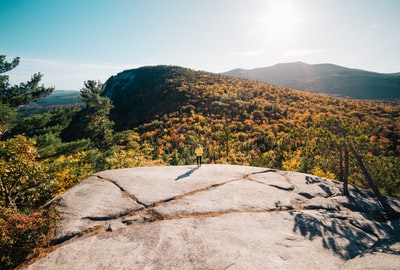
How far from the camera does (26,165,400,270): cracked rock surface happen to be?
4.24 m

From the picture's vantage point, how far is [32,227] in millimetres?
4738

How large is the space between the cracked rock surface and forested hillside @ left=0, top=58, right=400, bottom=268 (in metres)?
0.96

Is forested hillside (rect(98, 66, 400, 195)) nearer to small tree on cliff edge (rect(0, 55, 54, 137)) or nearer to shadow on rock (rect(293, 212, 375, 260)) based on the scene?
shadow on rock (rect(293, 212, 375, 260))

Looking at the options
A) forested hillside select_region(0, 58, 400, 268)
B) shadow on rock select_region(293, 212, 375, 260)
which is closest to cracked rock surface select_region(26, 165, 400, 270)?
shadow on rock select_region(293, 212, 375, 260)

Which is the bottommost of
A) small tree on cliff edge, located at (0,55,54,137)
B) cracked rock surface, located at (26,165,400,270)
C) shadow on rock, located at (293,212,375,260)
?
shadow on rock, located at (293,212,375,260)

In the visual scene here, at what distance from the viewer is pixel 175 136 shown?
46.7 m

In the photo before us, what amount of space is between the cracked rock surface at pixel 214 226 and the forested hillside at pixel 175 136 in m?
0.96

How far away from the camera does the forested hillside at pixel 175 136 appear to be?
23.5 feet

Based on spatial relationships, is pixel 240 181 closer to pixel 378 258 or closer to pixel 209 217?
pixel 209 217

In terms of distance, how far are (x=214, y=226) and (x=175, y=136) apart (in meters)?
41.9

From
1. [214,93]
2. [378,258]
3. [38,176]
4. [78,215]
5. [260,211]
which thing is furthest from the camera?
[214,93]

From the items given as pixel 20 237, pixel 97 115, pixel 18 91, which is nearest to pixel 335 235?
pixel 20 237

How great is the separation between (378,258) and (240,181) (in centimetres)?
445

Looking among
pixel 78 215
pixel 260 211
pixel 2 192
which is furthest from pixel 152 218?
pixel 2 192
